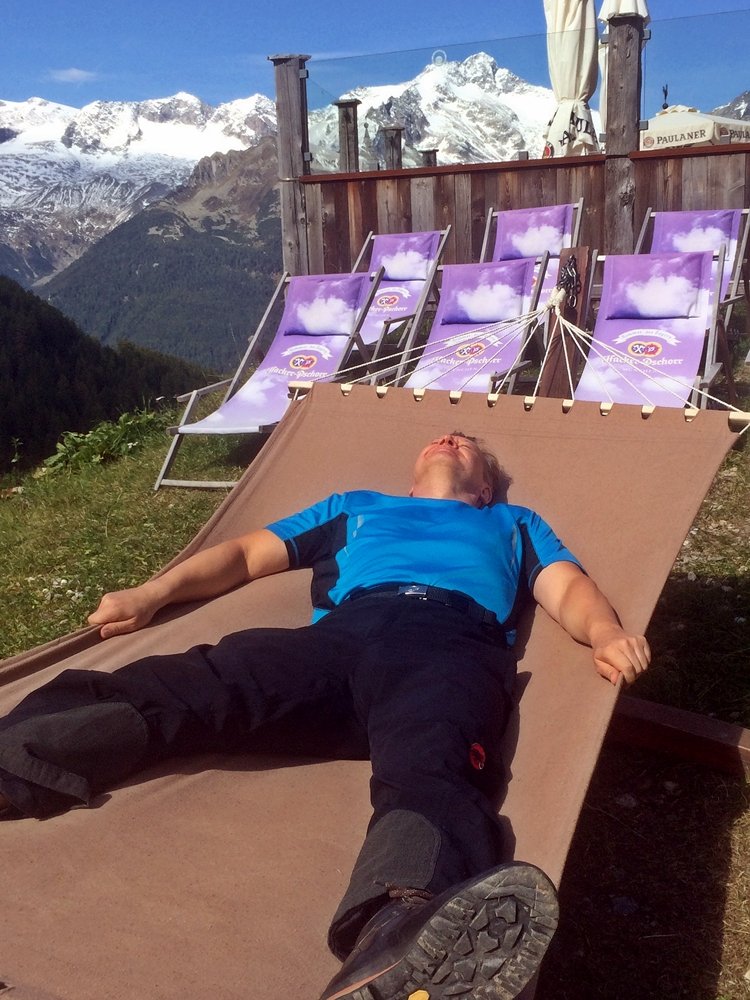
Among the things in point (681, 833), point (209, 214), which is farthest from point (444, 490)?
point (209, 214)

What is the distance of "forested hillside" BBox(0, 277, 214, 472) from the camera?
705 cm

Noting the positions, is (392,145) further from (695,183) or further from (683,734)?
(683,734)

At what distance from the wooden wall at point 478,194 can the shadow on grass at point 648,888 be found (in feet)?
18.0

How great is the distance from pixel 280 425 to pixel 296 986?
203 cm

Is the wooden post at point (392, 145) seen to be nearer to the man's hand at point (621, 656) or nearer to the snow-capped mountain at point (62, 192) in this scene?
the man's hand at point (621, 656)

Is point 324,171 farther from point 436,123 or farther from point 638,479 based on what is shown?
point 638,479

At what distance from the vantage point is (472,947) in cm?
141

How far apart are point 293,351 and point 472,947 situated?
463cm

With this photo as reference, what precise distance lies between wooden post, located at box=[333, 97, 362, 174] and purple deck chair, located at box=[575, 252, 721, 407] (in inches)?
135

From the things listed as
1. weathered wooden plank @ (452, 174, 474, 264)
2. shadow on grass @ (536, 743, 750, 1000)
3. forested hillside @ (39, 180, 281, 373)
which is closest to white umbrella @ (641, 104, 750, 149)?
weathered wooden plank @ (452, 174, 474, 264)

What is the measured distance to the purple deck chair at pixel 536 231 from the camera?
685 cm

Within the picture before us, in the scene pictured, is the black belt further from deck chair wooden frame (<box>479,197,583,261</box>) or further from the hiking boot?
deck chair wooden frame (<box>479,197,583,261</box>)

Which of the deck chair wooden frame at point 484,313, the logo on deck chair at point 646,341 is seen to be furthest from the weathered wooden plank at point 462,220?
the logo on deck chair at point 646,341

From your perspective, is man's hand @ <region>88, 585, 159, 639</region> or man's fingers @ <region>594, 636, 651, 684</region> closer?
man's fingers @ <region>594, 636, 651, 684</region>
